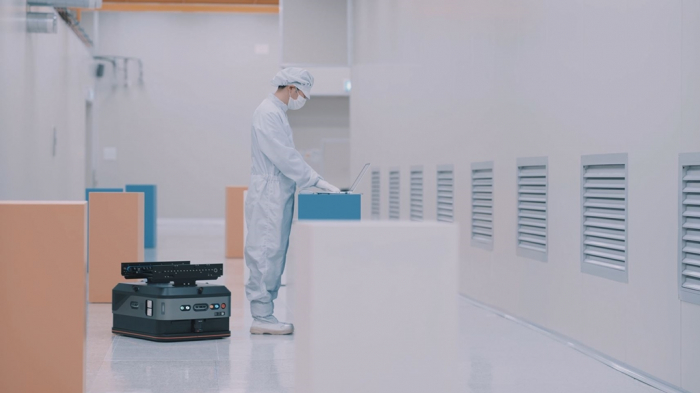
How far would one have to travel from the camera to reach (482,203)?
6.33 meters

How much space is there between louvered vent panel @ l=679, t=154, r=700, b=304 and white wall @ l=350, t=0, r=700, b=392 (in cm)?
6

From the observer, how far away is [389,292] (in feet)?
7.61

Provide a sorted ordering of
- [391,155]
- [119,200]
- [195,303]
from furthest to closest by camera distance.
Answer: [391,155], [119,200], [195,303]

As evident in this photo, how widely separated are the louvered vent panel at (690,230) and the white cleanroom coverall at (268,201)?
2.23 metres

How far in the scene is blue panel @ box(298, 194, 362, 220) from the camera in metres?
4.78

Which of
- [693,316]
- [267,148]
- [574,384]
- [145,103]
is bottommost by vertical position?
[574,384]

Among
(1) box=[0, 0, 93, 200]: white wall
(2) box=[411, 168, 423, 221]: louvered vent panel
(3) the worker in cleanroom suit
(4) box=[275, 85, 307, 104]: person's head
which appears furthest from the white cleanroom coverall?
(1) box=[0, 0, 93, 200]: white wall

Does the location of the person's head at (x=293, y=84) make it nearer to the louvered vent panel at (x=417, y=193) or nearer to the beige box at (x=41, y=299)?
the beige box at (x=41, y=299)

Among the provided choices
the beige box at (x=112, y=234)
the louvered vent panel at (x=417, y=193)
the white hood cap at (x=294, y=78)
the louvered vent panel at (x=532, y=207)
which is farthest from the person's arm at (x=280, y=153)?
the louvered vent panel at (x=417, y=193)

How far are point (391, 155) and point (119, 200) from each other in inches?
155

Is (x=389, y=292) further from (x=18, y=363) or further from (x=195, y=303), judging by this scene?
(x=195, y=303)

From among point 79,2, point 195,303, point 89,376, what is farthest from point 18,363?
point 79,2

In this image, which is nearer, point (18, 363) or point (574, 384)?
point (18, 363)

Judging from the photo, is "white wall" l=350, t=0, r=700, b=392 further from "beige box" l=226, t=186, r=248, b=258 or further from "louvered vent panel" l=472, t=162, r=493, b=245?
"beige box" l=226, t=186, r=248, b=258
